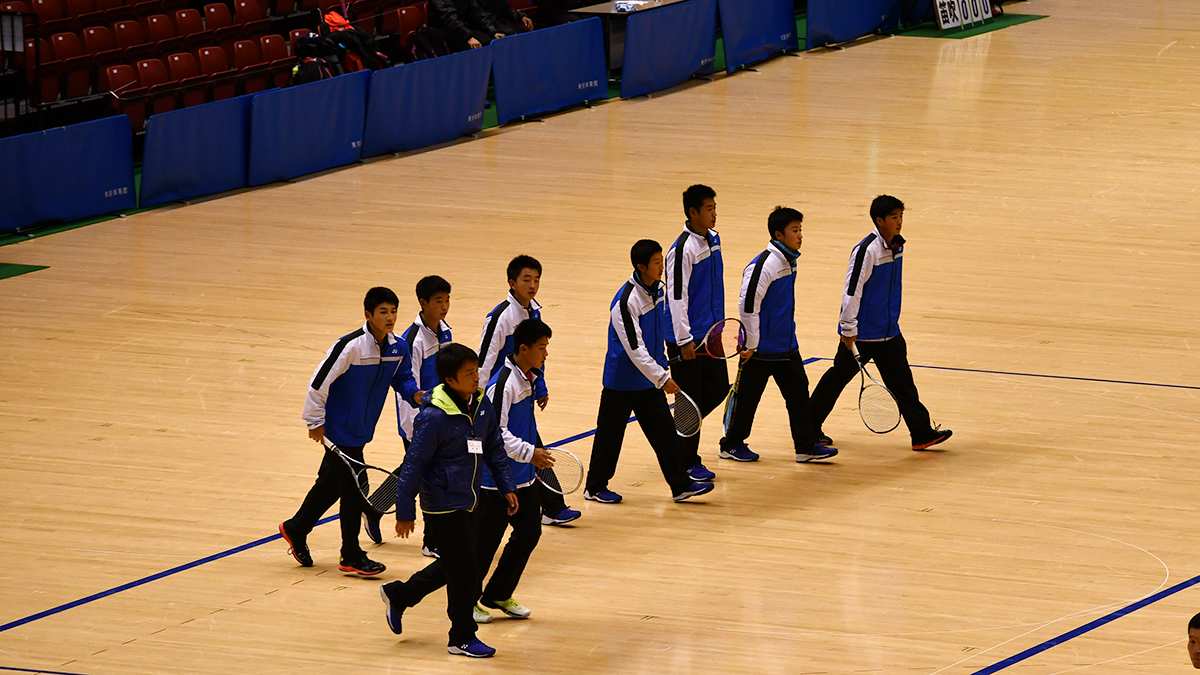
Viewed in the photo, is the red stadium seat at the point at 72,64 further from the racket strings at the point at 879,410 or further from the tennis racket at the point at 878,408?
the racket strings at the point at 879,410

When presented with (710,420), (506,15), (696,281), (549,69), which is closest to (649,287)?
(696,281)

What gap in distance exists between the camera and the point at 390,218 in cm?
1792

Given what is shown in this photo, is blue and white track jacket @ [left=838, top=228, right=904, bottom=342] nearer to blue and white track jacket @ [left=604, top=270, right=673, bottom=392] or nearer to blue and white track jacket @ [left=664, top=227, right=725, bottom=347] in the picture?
blue and white track jacket @ [left=664, top=227, right=725, bottom=347]

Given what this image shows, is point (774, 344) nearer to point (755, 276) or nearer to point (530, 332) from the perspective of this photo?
point (755, 276)

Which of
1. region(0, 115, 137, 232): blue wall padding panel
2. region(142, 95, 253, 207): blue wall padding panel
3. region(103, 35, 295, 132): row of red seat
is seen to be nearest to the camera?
region(0, 115, 137, 232): blue wall padding panel

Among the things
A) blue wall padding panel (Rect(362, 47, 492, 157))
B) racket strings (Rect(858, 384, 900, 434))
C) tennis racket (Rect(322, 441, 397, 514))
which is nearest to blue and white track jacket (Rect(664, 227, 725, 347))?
racket strings (Rect(858, 384, 900, 434))

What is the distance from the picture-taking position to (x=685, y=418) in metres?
10.3

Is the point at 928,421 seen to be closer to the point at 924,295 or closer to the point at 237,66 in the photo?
the point at 924,295

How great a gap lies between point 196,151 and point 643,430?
10.0 meters

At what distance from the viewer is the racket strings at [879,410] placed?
11.2 metres

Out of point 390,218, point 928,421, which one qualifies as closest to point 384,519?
point 928,421

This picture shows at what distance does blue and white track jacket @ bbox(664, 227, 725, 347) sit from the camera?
10836 millimetres

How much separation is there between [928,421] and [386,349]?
4005mm

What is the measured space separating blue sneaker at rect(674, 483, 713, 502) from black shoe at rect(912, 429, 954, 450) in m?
1.61
